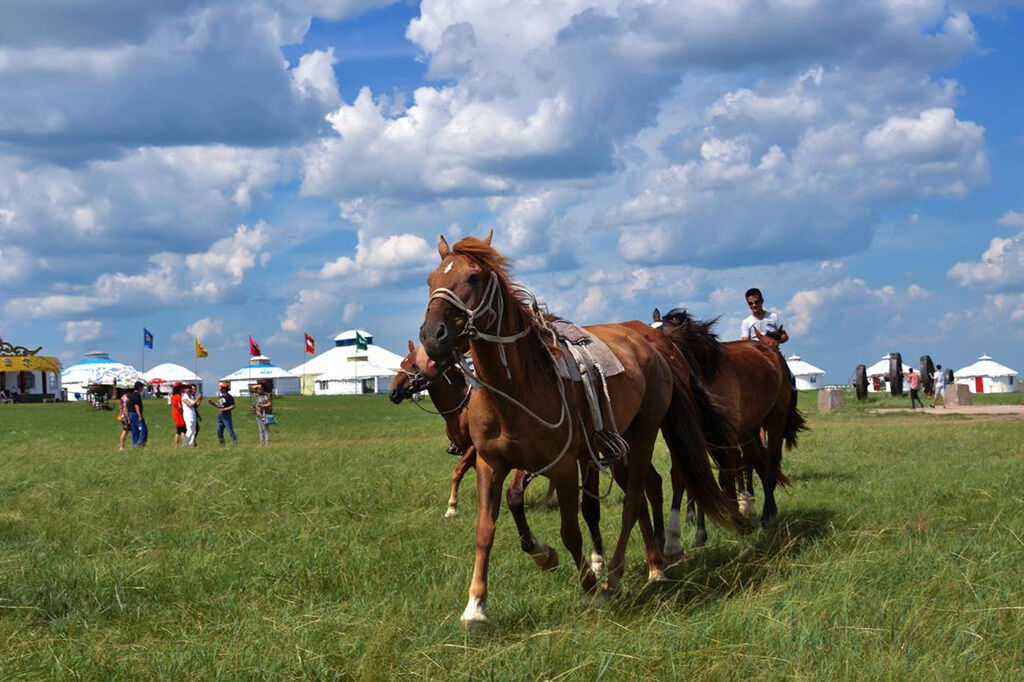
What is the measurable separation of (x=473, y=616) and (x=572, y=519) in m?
1.03

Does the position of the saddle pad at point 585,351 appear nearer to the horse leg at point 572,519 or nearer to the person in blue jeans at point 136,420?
the horse leg at point 572,519

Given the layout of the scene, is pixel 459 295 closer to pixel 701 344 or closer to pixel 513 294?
pixel 513 294

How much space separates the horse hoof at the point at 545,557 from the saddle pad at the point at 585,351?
3.72 feet

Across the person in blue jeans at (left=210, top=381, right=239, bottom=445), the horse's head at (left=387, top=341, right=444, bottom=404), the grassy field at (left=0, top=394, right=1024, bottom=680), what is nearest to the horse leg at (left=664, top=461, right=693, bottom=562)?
the grassy field at (left=0, top=394, right=1024, bottom=680)

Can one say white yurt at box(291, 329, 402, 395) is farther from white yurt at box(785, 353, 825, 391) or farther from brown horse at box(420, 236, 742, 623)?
brown horse at box(420, 236, 742, 623)

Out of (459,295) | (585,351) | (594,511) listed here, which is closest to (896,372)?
(594,511)

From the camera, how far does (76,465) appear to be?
15328 mm

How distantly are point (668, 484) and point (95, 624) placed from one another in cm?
818

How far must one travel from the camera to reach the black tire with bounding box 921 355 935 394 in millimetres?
44438

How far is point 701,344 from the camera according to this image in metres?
9.18

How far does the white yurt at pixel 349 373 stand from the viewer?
3939 inches

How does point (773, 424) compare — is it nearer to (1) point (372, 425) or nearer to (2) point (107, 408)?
(1) point (372, 425)

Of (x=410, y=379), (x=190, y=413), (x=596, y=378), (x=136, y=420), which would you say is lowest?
(x=136, y=420)

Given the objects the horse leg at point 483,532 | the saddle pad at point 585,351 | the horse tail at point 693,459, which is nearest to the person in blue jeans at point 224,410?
the horse tail at point 693,459
